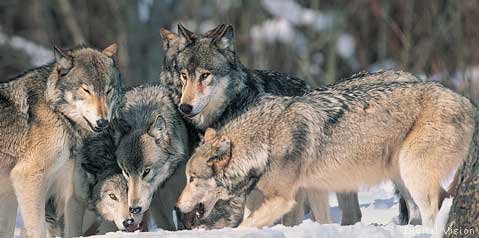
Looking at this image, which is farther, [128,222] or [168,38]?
[168,38]

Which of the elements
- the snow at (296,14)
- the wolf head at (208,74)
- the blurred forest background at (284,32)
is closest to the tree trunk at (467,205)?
the wolf head at (208,74)

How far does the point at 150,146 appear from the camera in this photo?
8305 millimetres

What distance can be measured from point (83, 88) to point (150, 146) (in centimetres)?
83

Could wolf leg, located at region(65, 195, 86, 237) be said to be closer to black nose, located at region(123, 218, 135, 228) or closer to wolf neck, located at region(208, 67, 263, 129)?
black nose, located at region(123, 218, 135, 228)

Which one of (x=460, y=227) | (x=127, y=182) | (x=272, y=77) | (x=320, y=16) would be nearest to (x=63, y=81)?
(x=127, y=182)

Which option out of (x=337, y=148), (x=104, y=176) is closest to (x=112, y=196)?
(x=104, y=176)

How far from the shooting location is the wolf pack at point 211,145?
25.3 feet

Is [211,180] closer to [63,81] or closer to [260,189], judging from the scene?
[260,189]

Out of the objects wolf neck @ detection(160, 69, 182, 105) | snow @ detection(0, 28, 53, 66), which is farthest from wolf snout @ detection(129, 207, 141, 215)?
snow @ detection(0, 28, 53, 66)

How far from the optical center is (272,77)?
9.42 m

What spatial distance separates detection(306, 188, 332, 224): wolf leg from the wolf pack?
0.4 inches

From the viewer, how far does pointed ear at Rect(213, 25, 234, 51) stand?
8.59m

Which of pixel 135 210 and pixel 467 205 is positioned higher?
pixel 467 205

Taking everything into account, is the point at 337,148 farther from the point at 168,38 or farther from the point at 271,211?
the point at 168,38
